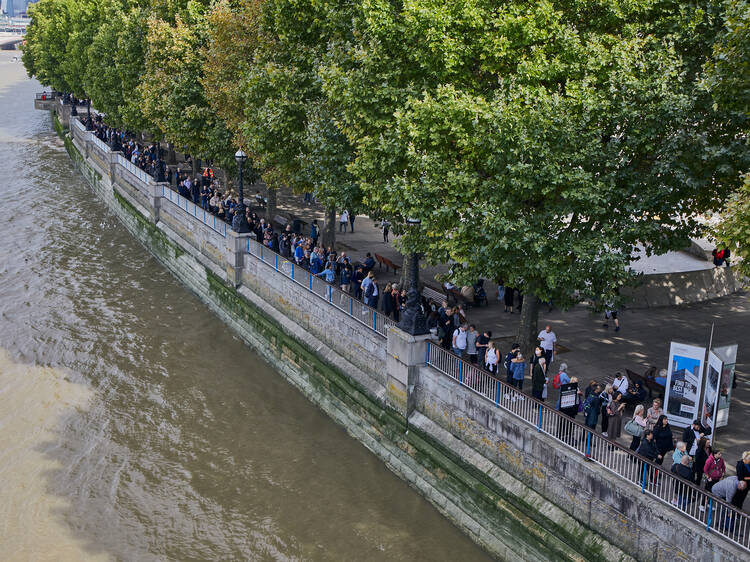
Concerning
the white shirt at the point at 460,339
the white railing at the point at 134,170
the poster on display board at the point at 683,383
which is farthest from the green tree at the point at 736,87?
the white railing at the point at 134,170

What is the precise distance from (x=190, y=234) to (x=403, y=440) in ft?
56.9

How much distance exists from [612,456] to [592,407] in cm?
224

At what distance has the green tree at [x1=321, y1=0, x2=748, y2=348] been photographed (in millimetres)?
15664

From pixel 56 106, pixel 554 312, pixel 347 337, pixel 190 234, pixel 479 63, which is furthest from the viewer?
pixel 56 106

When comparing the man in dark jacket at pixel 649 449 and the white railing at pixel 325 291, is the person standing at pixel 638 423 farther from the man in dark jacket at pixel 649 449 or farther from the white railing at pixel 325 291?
the white railing at pixel 325 291

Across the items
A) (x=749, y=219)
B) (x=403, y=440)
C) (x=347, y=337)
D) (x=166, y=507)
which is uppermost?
Answer: (x=749, y=219)

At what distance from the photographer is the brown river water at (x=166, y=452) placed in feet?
52.1

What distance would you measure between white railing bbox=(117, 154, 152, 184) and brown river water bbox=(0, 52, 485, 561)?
8418 mm

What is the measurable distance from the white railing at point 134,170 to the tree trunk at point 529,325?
24204mm

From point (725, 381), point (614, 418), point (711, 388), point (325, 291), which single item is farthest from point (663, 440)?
point (325, 291)

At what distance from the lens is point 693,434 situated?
14000 millimetres

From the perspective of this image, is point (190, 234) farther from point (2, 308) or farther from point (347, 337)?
point (347, 337)

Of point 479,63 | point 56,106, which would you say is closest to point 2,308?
point 479,63

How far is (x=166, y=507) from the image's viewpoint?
1702 centimetres
